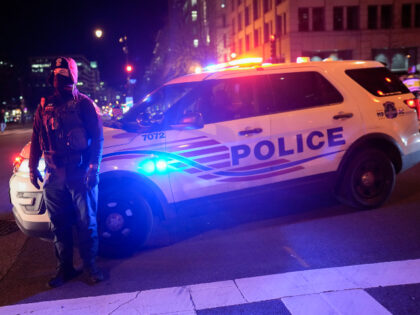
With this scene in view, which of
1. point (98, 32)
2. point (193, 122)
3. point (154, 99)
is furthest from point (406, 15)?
point (193, 122)

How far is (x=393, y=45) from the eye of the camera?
39969mm

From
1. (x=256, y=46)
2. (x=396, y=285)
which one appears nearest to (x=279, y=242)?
(x=396, y=285)

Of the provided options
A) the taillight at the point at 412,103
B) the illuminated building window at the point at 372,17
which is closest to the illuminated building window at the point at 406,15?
the illuminated building window at the point at 372,17

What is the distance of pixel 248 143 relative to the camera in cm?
496

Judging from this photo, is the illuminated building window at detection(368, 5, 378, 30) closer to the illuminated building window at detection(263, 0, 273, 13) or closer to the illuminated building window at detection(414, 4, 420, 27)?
the illuminated building window at detection(414, 4, 420, 27)

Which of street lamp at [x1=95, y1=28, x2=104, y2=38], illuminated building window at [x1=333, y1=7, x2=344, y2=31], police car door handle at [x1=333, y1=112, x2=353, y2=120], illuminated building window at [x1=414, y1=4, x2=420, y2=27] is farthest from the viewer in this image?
illuminated building window at [x1=414, y1=4, x2=420, y2=27]

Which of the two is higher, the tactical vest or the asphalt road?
the tactical vest

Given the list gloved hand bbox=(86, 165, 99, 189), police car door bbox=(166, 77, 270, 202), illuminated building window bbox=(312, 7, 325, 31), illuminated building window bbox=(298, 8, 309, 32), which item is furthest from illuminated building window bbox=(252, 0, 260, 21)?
gloved hand bbox=(86, 165, 99, 189)

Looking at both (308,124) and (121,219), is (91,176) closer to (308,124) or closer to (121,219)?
(121,219)

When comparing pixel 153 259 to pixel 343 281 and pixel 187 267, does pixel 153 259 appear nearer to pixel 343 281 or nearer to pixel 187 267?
pixel 187 267

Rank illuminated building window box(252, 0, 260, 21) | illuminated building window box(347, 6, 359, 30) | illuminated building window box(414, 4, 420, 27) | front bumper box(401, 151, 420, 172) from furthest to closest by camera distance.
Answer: illuminated building window box(252, 0, 260, 21) → illuminated building window box(414, 4, 420, 27) → illuminated building window box(347, 6, 359, 30) → front bumper box(401, 151, 420, 172)

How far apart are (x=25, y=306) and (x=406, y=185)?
20.1 feet

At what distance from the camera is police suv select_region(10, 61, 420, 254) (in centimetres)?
457

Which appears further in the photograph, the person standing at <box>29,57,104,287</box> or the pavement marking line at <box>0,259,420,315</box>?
the person standing at <box>29,57,104,287</box>
